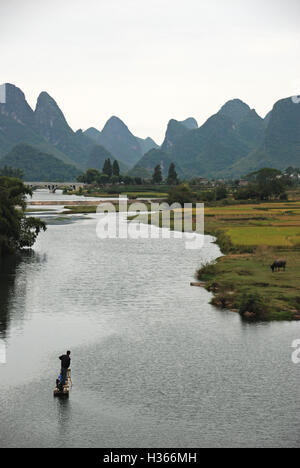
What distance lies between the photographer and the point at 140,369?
27.3 metres

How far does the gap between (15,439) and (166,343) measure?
12.9 meters

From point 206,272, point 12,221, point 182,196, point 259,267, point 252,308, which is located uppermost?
point 182,196

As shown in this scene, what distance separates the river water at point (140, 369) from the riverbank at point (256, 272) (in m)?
1.62

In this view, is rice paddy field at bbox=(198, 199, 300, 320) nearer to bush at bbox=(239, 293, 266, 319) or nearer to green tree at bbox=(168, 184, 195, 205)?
bush at bbox=(239, 293, 266, 319)

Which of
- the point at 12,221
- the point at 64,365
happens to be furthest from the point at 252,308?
the point at 12,221

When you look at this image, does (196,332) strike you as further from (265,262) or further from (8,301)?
(265,262)

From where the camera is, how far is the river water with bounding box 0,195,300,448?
2100cm

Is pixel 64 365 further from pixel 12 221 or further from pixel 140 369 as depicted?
pixel 12 221

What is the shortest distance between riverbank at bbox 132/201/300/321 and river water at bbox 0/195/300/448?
1.62 metres

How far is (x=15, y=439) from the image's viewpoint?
20266 mm

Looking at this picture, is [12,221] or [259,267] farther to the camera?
[12,221]

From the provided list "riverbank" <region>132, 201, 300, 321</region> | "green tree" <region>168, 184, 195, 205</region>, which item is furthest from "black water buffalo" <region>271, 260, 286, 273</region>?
"green tree" <region>168, 184, 195, 205</region>

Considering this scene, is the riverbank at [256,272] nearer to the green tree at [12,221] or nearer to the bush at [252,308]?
the bush at [252,308]

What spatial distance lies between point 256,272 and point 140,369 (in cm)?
2432
